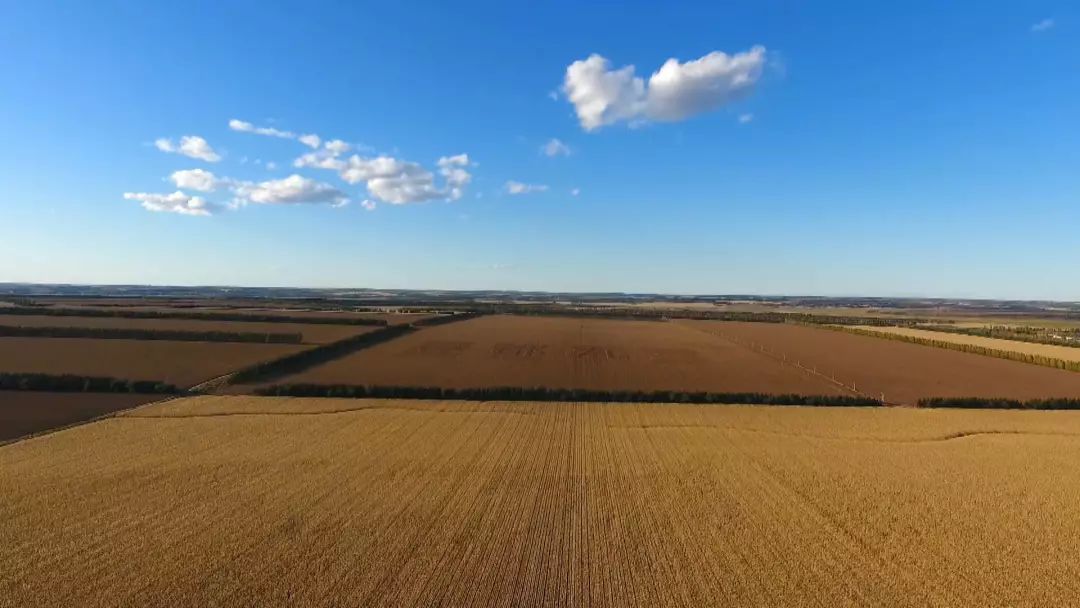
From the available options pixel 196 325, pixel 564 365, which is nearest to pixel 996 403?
pixel 564 365

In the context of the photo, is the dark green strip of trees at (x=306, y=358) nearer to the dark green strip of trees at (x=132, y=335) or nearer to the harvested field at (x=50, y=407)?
the dark green strip of trees at (x=132, y=335)

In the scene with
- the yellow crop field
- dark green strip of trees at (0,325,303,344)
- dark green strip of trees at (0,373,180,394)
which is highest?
dark green strip of trees at (0,325,303,344)

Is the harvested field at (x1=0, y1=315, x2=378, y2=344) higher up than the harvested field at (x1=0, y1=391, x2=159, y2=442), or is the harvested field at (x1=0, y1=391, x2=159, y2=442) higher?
the harvested field at (x1=0, y1=315, x2=378, y2=344)

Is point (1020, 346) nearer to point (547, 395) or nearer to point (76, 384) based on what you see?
point (547, 395)

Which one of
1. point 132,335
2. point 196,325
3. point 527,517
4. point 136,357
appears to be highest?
point 196,325

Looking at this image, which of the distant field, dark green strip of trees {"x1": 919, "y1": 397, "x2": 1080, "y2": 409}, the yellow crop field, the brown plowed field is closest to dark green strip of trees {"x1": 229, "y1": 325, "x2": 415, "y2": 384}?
the brown plowed field

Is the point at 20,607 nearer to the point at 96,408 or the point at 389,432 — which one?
the point at 389,432

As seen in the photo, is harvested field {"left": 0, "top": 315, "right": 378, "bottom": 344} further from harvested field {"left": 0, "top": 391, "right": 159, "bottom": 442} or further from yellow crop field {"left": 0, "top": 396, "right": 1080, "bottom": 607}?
yellow crop field {"left": 0, "top": 396, "right": 1080, "bottom": 607}
